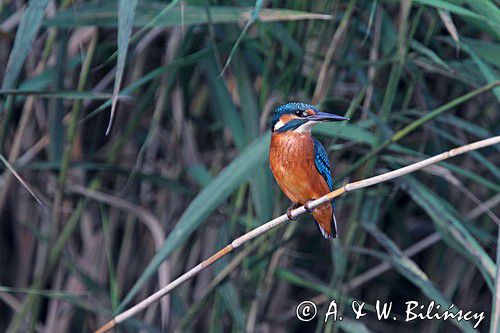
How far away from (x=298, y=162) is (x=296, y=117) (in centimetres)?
10

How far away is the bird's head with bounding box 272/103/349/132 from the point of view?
1463 mm

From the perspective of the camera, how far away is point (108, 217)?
2.23m

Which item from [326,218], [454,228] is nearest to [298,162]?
[326,218]

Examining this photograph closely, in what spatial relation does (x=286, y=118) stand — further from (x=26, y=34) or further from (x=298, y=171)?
(x=26, y=34)

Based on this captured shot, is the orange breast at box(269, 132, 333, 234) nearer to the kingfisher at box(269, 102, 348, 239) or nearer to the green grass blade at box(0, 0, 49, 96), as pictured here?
the kingfisher at box(269, 102, 348, 239)

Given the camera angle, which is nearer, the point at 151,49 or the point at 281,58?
the point at 281,58

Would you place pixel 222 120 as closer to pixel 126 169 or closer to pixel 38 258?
pixel 126 169

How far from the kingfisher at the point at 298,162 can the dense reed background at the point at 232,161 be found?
9 centimetres

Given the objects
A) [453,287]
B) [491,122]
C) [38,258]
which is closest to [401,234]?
[453,287]

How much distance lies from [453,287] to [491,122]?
0.50 metres

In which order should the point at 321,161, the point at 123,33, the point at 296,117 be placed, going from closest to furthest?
the point at 123,33
the point at 296,117
the point at 321,161

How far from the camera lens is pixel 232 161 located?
5.77ft

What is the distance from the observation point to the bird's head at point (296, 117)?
4.80ft

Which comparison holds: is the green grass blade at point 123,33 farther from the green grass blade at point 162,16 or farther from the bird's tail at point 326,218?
the bird's tail at point 326,218
